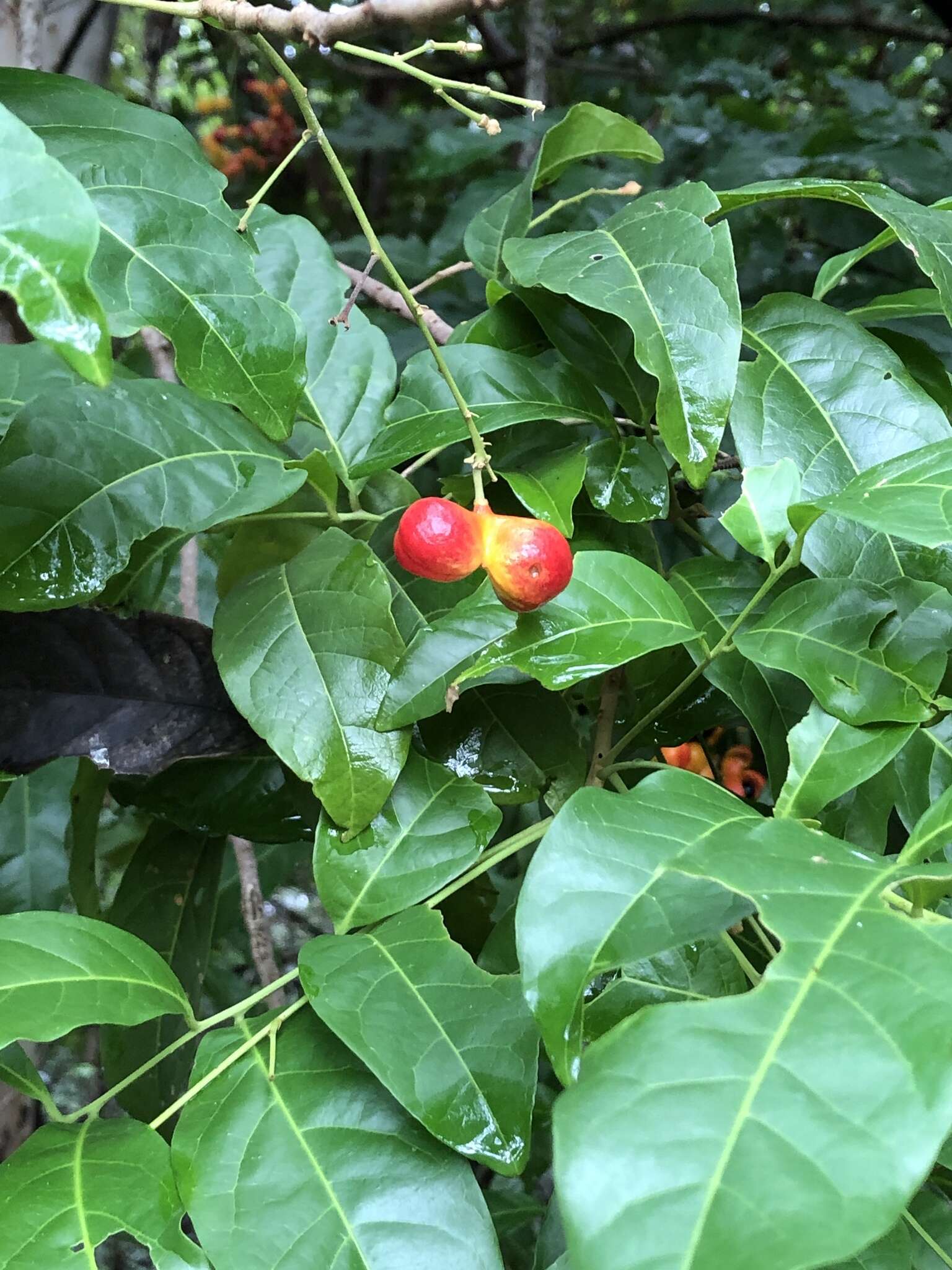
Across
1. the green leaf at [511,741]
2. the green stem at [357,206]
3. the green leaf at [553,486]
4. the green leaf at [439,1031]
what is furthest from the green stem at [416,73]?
the green leaf at [439,1031]

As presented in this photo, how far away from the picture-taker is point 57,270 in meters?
0.31

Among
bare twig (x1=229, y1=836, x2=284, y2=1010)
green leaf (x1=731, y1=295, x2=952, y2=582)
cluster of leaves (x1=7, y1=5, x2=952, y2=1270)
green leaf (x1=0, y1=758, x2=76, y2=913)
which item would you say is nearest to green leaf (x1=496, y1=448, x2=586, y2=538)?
cluster of leaves (x1=7, y1=5, x2=952, y2=1270)

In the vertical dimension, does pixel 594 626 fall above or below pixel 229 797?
above

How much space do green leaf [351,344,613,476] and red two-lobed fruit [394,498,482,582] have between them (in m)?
0.12

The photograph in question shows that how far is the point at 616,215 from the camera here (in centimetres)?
64

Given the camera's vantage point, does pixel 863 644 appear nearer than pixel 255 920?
Yes

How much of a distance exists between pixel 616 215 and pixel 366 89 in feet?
7.46

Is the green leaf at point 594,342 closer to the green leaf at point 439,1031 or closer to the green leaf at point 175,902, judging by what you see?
the green leaf at point 439,1031

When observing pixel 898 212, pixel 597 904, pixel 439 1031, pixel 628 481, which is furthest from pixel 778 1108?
pixel 898 212

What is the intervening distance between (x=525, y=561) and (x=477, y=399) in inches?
8.2

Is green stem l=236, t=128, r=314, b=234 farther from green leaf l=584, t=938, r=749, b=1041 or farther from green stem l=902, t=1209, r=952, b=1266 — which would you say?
green stem l=902, t=1209, r=952, b=1266

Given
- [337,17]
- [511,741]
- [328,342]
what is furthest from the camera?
[328,342]

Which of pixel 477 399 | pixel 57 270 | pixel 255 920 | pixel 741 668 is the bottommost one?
pixel 255 920

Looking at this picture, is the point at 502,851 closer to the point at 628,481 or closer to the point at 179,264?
the point at 628,481
